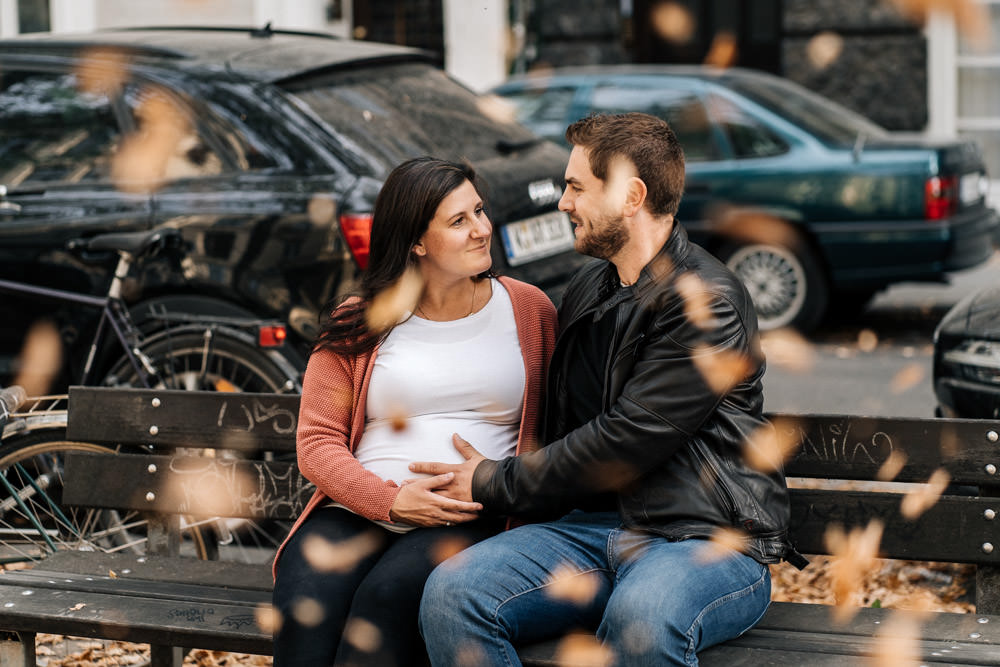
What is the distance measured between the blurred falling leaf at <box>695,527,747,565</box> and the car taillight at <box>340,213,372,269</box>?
2145 millimetres

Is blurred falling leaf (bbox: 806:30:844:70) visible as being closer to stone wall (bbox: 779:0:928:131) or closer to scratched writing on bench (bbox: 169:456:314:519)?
stone wall (bbox: 779:0:928:131)

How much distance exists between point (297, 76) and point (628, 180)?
2456 mm

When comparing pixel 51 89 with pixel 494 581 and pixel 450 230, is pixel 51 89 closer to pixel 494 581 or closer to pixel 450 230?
pixel 450 230

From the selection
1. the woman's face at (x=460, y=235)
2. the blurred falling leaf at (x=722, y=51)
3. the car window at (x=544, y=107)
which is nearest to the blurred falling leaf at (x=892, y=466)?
the woman's face at (x=460, y=235)

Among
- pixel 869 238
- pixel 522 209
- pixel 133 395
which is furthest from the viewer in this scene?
pixel 869 238

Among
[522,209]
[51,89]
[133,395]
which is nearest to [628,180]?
[133,395]

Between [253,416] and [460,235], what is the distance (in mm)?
840

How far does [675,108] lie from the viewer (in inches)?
367

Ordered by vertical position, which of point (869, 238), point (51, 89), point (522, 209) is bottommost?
point (869, 238)

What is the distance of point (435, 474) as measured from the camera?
3428mm

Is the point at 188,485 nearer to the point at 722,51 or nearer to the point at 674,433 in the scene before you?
the point at 674,433

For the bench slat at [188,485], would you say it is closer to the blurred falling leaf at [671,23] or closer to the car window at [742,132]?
the car window at [742,132]

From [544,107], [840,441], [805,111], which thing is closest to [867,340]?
[805,111]

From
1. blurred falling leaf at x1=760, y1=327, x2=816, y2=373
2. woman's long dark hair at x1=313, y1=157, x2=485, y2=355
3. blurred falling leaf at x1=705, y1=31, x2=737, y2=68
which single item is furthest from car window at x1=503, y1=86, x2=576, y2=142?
woman's long dark hair at x1=313, y1=157, x2=485, y2=355
